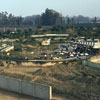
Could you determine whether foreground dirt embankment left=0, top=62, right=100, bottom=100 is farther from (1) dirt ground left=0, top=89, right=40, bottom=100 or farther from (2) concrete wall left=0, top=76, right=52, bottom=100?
(1) dirt ground left=0, top=89, right=40, bottom=100

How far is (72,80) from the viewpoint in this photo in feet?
41.5

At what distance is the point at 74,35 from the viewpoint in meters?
38.8

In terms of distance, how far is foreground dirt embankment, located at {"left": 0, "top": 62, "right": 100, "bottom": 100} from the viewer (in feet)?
35.2

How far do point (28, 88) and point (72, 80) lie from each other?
9.54 feet

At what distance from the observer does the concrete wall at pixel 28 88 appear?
10.4 m

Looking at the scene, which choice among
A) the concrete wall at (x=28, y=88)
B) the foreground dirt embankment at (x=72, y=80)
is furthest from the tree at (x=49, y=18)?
the concrete wall at (x=28, y=88)

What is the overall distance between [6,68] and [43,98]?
26.8 ft

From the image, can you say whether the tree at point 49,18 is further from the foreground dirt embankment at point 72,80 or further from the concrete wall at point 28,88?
the concrete wall at point 28,88

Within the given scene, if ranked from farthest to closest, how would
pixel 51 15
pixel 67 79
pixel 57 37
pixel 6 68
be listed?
pixel 51 15 → pixel 57 37 → pixel 6 68 → pixel 67 79

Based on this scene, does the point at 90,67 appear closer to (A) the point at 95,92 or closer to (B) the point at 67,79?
(B) the point at 67,79

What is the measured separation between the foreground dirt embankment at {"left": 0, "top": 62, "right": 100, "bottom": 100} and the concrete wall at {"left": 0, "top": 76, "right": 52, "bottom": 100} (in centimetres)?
99

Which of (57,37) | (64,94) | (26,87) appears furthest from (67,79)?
(57,37)

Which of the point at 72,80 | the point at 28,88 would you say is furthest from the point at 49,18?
the point at 28,88

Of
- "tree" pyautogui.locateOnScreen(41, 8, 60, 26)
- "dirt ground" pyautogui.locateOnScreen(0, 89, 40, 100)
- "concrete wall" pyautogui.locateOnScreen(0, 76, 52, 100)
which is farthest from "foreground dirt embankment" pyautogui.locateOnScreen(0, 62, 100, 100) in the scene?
"tree" pyautogui.locateOnScreen(41, 8, 60, 26)
